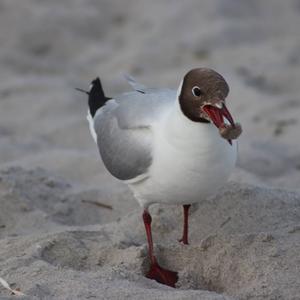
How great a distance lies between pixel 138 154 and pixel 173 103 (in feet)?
0.86

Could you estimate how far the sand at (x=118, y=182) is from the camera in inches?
120

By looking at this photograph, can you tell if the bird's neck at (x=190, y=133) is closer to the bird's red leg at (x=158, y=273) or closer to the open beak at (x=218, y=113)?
the open beak at (x=218, y=113)

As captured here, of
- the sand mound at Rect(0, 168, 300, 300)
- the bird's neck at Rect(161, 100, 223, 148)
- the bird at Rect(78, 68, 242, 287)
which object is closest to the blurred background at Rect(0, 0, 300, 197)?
the sand mound at Rect(0, 168, 300, 300)

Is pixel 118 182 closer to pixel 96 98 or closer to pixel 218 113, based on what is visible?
pixel 96 98

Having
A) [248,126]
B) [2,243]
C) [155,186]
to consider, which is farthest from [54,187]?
[248,126]

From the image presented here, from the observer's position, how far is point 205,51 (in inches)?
283

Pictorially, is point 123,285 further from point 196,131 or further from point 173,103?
point 173,103

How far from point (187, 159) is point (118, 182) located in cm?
160

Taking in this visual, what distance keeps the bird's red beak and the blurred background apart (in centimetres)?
146

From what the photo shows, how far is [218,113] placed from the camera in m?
2.95

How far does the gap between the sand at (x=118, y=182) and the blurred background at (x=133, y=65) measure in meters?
0.01

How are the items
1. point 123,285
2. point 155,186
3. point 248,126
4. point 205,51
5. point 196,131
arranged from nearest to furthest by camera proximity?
point 123,285
point 196,131
point 155,186
point 248,126
point 205,51

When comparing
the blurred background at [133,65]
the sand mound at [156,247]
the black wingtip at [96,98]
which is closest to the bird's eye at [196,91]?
the sand mound at [156,247]

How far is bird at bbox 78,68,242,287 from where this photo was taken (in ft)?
9.82
